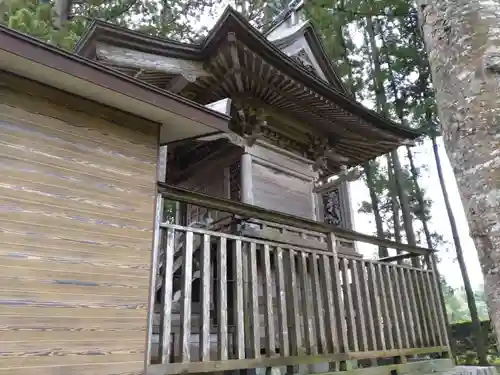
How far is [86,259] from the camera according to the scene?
2.61 m

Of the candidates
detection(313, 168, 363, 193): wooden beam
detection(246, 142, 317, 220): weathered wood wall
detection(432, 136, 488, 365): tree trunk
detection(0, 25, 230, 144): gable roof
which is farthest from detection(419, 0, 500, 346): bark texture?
detection(432, 136, 488, 365): tree trunk

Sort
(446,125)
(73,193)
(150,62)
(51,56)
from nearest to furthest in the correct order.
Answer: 1. (446,125)
2. (51,56)
3. (73,193)
4. (150,62)

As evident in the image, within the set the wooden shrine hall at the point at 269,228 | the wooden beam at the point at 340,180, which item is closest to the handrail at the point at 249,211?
the wooden shrine hall at the point at 269,228

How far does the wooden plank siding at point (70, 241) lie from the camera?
2326 millimetres

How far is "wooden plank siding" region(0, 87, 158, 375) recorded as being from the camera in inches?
91.6

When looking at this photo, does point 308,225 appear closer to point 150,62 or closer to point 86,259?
point 86,259

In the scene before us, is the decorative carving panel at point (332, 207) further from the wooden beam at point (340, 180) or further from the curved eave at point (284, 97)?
the curved eave at point (284, 97)

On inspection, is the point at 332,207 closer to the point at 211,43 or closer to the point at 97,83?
the point at 211,43

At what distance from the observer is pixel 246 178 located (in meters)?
6.05

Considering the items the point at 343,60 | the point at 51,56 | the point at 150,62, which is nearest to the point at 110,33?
the point at 150,62

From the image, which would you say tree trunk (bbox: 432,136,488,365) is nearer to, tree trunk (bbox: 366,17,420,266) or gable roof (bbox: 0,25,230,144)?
tree trunk (bbox: 366,17,420,266)

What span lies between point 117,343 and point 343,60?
11.4 m

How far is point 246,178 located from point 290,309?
278cm

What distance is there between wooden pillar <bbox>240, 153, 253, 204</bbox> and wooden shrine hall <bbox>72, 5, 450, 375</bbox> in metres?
0.02
